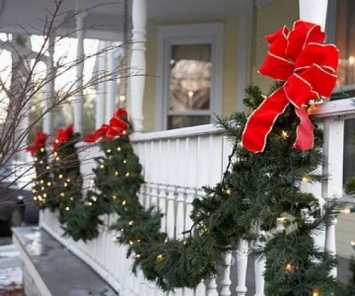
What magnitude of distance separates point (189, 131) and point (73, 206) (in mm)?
2686

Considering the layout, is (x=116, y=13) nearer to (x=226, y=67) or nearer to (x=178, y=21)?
(x=178, y=21)

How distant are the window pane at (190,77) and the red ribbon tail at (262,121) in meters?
5.05

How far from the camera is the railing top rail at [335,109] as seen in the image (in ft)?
6.01

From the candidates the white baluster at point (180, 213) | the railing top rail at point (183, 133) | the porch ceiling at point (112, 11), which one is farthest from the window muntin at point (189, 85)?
the white baluster at point (180, 213)

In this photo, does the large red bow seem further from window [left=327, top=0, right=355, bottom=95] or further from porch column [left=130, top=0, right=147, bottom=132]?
window [left=327, top=0, right=355, bottom=95]

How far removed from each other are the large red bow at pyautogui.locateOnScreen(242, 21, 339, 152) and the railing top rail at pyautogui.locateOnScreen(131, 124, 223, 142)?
25.9 inches

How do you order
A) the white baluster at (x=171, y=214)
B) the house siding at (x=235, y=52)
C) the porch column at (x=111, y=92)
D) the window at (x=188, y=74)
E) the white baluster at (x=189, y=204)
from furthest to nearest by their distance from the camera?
the porch column at (x=111, y=92) < the window at (x=188, y=74) < the house siding at (x=235, y=52) < the white baluster at (x=171, y=214) < the white baluster at (x=189, y=204)

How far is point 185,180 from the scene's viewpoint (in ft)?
Result: 10.7

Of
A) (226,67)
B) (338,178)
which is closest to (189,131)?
(338,178)

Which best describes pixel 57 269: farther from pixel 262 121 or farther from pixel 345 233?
pixel 262 121

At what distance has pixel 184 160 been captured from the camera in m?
3.30

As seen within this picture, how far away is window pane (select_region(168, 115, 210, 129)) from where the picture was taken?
23.4ft

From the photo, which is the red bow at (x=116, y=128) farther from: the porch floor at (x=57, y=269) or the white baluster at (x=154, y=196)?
the porch floor at (x=57, y=269)

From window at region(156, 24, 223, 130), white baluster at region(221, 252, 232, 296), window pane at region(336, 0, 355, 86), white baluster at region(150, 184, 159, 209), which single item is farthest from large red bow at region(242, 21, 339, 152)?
window at region(156, 24, 223, 130)
